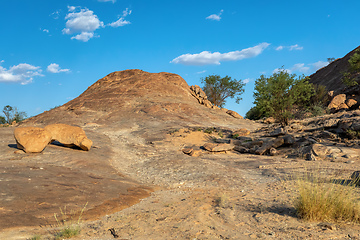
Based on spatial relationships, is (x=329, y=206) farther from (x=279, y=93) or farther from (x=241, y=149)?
(x=279, y=93)

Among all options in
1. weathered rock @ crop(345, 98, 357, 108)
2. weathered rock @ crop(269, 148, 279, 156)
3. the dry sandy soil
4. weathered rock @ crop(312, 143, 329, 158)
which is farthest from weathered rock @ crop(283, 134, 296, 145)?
weathered rock @ crop(345, 98, 357, 108)

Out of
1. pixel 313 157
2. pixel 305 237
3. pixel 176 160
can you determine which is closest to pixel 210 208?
pixel 305 237

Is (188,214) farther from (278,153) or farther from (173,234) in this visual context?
(278,153)

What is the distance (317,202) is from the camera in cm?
448

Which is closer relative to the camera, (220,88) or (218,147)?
(218,147)

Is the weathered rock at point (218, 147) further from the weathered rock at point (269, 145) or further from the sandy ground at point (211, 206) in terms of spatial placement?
the sandy ground at point (211, 206)

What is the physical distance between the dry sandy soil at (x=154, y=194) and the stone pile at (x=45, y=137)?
36cm

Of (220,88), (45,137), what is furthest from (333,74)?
(45,137)

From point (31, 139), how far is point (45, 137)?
524 millimetres

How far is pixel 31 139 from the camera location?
10859 millimetres

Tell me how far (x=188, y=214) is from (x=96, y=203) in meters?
2.16

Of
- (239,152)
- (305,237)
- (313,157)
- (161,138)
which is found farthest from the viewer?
(161,138)

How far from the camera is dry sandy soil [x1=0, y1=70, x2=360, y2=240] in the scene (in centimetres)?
427

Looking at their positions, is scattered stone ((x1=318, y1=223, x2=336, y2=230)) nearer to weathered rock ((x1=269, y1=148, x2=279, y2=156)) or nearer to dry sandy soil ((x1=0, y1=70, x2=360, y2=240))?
dry sandy soil ((x1=0, y1=70, x2=360, y2=240))
